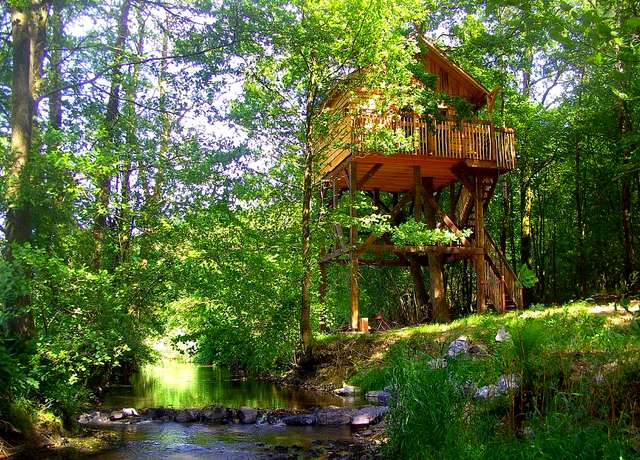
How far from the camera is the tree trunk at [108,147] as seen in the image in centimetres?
942

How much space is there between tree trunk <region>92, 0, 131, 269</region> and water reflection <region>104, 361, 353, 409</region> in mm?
3617

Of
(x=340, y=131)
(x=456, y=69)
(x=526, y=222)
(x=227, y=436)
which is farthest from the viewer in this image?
(x=526, y=222)

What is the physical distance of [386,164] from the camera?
16.7 m

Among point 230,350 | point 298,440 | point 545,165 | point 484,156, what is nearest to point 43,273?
point 298,440

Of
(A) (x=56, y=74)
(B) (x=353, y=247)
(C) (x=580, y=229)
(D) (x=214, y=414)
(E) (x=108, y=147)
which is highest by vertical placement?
(A) (x=56, y=74)

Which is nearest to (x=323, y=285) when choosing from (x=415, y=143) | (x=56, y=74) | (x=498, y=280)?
(x=498, y=280)

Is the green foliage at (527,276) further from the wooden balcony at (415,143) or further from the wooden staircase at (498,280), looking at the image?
the wooden staircase at (498,280)

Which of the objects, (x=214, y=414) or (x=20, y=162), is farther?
(x=214, y=414)

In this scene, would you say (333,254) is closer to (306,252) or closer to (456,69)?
(306,252)

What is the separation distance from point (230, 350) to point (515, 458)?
10108mm

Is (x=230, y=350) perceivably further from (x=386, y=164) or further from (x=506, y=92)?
(x=506, y=92)

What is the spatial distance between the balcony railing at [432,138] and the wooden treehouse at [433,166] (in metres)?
0.03

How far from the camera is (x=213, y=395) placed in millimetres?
14031

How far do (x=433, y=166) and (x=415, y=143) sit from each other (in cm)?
225
